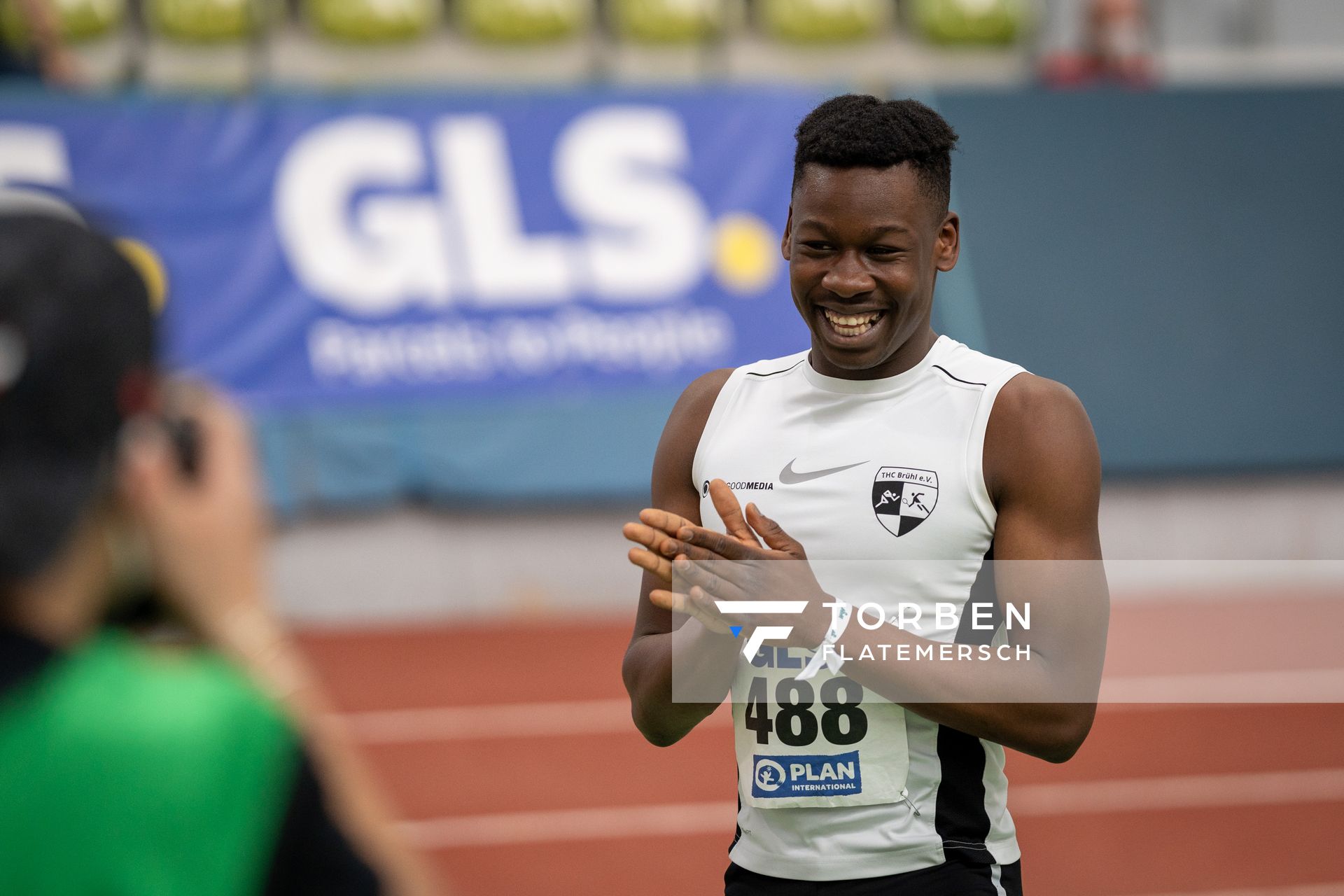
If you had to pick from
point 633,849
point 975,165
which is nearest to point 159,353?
point 633,849

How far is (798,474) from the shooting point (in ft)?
7.75

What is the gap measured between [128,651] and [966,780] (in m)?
1.59

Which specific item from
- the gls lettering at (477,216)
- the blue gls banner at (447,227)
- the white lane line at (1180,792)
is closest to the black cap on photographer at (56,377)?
the white lane line at (1180,792)

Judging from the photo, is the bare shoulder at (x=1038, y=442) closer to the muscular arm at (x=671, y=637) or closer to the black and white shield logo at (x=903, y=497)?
the black and white shield logo at (x=903, y=497)

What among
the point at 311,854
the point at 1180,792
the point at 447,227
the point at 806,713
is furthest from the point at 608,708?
the point at 311,854

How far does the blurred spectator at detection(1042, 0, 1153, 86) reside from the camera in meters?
10.6

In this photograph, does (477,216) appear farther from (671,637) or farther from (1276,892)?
(671,637)

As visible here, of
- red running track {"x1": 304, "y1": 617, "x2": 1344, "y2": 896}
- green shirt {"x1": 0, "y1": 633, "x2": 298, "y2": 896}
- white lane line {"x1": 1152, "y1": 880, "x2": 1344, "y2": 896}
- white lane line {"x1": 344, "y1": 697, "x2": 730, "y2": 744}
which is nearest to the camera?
green shirt {"x1": 0, "y1": 633, "x2": 298, "y2": 896}

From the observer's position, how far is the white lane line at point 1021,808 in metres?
5.85

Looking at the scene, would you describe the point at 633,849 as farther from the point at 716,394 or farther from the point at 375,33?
the point at 375,33

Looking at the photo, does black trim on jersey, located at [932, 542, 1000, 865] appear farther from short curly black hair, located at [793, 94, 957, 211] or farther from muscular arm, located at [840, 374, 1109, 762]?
short curly black hair, located at [793, 94, 957, 211]

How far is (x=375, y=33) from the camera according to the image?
34.2ft

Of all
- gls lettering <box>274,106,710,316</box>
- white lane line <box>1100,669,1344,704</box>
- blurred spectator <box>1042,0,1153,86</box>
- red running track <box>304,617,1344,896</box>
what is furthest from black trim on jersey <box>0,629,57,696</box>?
blurred spectator <box>1042,0,1153,86</box>

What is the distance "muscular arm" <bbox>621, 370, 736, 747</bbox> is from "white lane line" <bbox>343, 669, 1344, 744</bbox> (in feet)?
15.9
